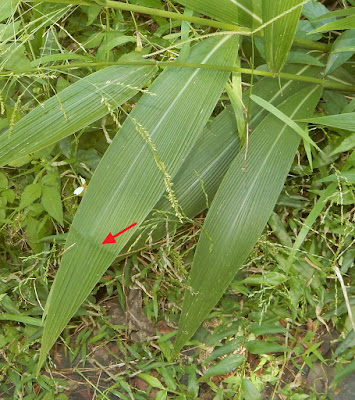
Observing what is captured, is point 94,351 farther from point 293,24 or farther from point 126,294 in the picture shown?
point 293,24

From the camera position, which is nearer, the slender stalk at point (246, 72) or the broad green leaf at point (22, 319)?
the slender stalk at point (246, 72)

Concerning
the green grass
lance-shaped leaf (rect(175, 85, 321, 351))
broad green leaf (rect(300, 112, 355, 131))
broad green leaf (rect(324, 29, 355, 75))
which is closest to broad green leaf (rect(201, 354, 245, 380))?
the green grass

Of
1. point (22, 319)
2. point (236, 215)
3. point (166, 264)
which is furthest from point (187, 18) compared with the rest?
point (22, 319)

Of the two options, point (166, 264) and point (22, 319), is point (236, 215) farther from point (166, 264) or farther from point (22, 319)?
point (22, 319)

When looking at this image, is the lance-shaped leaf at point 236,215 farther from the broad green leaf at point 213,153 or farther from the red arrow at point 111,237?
the red arrow at point 111,237

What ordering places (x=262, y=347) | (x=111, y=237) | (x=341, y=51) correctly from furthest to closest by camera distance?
1. (x=262, y=347)
2. (x=341, y=51)
3. (x=111, y=237)

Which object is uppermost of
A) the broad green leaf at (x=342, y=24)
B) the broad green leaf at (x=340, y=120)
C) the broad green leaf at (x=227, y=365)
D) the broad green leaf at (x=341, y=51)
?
the broad green leaf at (x=342, y=24)

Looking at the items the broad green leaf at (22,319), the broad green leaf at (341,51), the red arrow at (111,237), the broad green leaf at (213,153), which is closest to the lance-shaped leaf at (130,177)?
the red arrow at (111,237)
